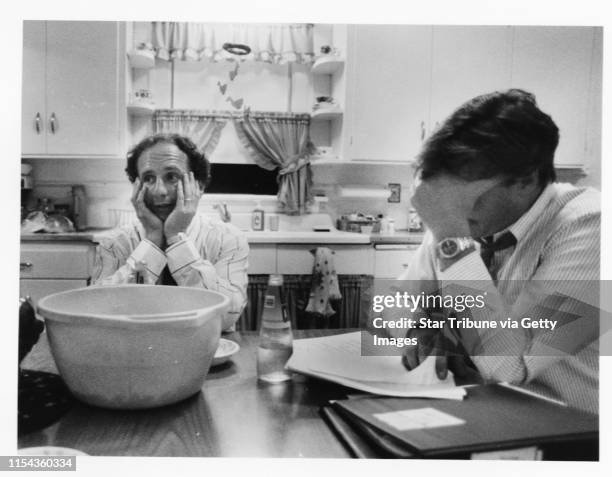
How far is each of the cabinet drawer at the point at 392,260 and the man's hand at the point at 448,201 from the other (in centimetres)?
131

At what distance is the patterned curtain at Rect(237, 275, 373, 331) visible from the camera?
2256 millimetres

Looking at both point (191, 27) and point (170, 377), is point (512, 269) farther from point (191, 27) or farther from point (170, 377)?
point (191, 27)

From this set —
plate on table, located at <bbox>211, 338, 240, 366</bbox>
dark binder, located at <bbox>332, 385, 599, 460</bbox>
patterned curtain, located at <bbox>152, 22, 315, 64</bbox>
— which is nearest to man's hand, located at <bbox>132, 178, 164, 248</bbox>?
plate on table, located at <bbox>211, 338, 240, 366</bbox>

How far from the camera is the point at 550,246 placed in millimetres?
902

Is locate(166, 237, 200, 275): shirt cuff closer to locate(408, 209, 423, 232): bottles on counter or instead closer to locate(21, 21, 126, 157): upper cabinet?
locate(21, 21, 126, 157): upper cabinet

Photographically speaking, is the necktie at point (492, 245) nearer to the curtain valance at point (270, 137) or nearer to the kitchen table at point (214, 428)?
the kitchen table at point (214, 428)

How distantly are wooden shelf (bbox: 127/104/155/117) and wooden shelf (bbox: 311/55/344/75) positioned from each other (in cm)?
88

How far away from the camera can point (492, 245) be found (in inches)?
38.9

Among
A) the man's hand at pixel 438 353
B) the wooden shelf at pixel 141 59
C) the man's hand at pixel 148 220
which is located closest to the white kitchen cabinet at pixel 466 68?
the wooden shelf at pixel 141 59

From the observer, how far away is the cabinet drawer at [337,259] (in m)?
2.30

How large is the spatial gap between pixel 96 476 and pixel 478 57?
2.57 m

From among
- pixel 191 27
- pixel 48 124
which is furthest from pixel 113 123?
pixel 191 27

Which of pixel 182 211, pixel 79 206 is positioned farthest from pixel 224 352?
pixel 79 206

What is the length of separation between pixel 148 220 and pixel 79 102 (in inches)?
51.0
